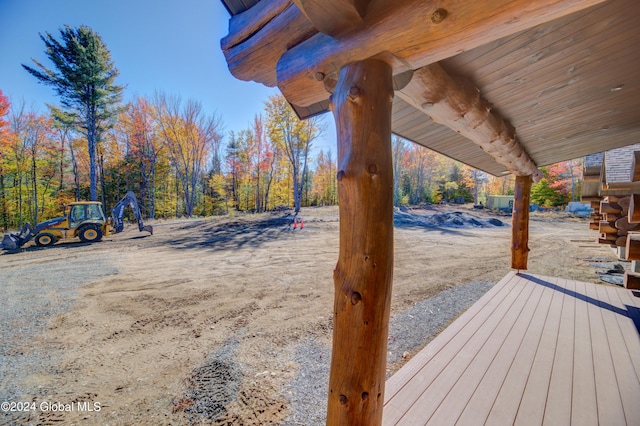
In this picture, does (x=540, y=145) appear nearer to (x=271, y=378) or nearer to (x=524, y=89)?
(x=524, y=89)

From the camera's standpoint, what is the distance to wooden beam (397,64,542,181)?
145 centimetres

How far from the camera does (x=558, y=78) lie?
5.90ft

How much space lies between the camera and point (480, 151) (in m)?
3.69

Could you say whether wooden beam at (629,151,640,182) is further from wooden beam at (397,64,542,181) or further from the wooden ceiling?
wooden beam at (397,64,542,181)

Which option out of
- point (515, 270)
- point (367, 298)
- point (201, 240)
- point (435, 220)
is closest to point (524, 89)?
point (367, 298)

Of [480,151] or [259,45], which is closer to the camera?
[259,45]

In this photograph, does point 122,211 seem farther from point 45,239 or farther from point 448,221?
point 448,221

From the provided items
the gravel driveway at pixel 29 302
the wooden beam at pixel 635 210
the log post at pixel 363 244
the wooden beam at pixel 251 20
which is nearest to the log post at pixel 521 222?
the wooden beam at pixel 635 210

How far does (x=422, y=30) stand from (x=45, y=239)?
14041 millimetres

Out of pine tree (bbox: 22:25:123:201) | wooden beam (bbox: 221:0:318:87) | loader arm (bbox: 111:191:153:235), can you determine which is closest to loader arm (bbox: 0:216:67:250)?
loader arm (bbox: 111:191:153:235)

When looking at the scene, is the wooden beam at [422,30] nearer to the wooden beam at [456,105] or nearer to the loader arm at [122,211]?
the wooden beam at [456,105]

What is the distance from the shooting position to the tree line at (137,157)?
1628cm

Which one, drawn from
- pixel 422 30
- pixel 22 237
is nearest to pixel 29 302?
pixel 422 30

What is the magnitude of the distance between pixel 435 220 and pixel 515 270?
12750 mm
